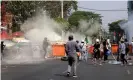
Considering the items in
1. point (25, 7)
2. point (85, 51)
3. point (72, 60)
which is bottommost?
point (72, 60)

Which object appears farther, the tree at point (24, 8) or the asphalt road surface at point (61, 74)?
the tree at point (24, 8)

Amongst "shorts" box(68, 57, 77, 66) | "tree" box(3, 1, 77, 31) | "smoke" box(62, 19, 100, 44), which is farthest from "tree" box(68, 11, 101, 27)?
"shorts" box(68, 57, 77, 66)

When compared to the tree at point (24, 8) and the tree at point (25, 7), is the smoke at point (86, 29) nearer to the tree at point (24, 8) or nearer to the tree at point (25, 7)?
the tree at point (24, 8)

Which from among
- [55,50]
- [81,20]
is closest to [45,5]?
[55,50]

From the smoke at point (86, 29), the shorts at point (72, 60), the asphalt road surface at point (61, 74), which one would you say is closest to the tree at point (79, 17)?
the smoke at point (86, 29)

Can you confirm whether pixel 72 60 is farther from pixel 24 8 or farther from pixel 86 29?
pixel 86 29

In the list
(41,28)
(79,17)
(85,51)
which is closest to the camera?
(85,51)

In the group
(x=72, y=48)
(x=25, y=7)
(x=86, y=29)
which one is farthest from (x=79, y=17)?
(x=72, y=48)

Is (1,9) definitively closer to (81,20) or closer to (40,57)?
(40,57)

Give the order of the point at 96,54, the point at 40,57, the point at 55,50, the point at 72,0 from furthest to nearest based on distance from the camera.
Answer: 1. the point at 72,0
2. the point at 55,50
3. the point at 40,57
4. the point at 96,54

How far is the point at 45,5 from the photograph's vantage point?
5219 centimetres

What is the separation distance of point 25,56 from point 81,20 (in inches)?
3167

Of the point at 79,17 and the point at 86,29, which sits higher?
the point at 79,17

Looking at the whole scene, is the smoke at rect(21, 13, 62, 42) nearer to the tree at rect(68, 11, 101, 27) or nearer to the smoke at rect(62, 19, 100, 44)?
the smoke at rect(62, 19, 100, 44)
